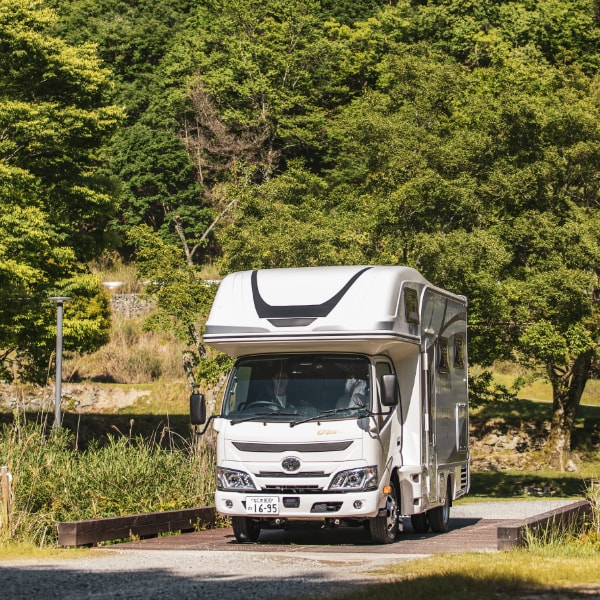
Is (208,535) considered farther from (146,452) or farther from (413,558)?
(413,558)

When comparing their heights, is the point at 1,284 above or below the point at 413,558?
above

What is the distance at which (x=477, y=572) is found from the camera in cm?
949

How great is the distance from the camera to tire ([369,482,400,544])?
1320cm

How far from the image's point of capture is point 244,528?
45.3 ft

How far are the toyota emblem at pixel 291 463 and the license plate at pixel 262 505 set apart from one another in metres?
0.38

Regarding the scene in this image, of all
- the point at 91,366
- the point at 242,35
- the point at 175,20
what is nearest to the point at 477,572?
the point at 91,366

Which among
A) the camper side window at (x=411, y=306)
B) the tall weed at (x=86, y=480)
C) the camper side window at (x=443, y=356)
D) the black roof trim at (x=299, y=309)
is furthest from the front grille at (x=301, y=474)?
the camper side window at (x=443, y=356)

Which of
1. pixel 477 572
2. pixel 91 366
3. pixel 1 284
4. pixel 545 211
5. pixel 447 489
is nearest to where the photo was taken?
pixel 477 572

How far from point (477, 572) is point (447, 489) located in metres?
6.60

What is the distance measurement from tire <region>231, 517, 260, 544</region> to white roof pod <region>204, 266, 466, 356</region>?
2.05m

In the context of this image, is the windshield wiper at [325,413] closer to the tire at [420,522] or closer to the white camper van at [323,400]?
the white camper van at [323,400]

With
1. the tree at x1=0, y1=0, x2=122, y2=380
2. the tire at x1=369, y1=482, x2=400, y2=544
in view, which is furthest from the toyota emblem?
the tree at x1=0, y1=0, x2=122, y2=380

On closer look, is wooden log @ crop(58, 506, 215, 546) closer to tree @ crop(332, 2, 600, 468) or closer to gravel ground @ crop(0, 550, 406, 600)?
gravel ground @ crop(0, 550, 406, 600)

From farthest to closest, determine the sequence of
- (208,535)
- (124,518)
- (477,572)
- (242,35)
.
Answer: (242,35) → (208,535) → (124,518) → (477,572)
